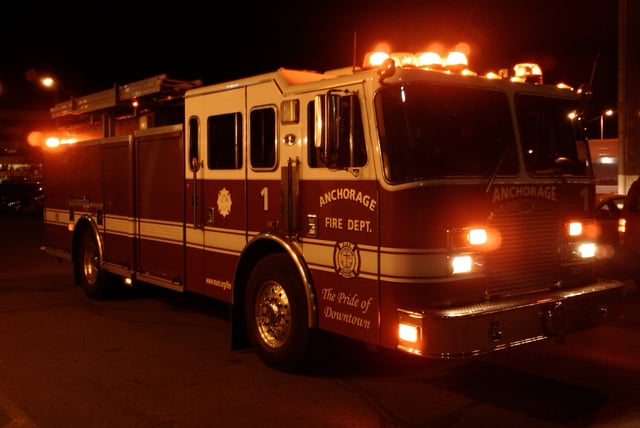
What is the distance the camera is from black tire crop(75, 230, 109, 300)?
9.60 metres

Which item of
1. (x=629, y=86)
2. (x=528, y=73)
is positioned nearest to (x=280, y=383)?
(x=528, y=73)

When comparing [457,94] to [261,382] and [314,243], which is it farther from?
[261,382]

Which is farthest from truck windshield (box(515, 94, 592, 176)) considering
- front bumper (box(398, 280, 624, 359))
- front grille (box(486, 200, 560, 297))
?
front bumper (box(398, 280, 624, 359))

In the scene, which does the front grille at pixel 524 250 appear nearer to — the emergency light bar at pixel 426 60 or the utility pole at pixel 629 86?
the emergency light bar at pixel 426 60

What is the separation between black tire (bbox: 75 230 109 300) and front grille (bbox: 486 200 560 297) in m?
6.09

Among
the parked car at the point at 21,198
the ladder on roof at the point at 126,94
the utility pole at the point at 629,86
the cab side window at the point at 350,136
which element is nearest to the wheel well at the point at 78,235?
the ladder on roof at the point at 126,94

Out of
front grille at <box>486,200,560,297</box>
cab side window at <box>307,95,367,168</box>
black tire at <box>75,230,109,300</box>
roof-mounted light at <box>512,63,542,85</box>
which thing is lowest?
black tire at <box>75,230,109,300</box>

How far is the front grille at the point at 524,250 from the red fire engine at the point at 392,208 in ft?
0.05

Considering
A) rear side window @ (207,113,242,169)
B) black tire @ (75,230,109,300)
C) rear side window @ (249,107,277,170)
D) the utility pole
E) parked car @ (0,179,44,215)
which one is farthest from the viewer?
parked car @ (0,179,44,215)

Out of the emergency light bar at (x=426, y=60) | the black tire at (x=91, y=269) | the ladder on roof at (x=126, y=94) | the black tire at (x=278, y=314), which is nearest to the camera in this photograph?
the emergency light bar at (x=426, y=60)

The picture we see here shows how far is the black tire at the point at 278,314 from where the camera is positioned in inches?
229

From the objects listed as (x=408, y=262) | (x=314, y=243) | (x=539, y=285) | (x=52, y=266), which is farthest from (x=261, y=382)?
(x=52, y=266)

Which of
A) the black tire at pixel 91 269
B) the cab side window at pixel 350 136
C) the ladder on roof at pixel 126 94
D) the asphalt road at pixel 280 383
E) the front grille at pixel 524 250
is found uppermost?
the ladder on roof at pixel 126 94

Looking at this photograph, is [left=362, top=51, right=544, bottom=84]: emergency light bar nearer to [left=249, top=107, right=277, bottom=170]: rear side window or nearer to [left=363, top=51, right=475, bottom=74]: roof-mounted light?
[left=363, top=51, right=475, bottom=74]: roof-mounted light
